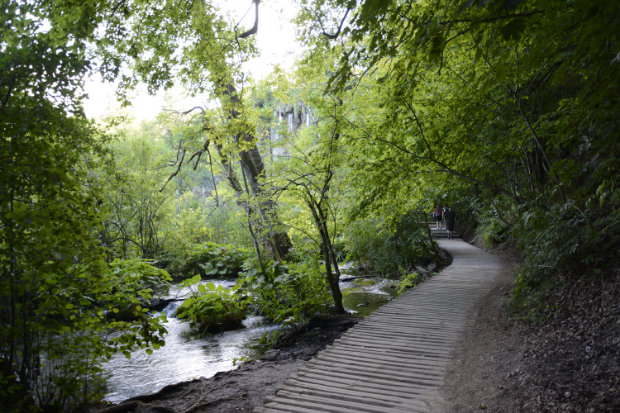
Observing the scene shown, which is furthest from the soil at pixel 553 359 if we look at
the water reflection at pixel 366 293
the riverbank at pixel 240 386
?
the water reflection at pixel 366 293

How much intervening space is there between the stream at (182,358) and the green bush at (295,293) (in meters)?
0.64

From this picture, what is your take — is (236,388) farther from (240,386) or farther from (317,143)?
(317,143)

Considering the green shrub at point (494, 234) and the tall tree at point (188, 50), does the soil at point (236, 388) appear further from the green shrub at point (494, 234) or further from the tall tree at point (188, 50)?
the green shrub at point (494, 234)

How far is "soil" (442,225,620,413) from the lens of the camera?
299cm

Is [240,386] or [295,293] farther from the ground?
[295,293]

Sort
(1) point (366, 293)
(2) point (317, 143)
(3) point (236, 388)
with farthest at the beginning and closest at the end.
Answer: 1. (1) point (366, 293)
2. (2) point (317, 143)
3. (3) point (236, 388)

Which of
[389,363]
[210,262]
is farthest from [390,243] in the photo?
[389,363]

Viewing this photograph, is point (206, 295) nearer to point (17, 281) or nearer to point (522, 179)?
point (17, 281)

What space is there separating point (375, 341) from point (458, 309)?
206cm

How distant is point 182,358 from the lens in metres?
6.64

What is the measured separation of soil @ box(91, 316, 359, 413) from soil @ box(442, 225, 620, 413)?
7.38 ft

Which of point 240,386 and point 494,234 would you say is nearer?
point 240,386

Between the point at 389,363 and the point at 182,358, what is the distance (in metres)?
3.91

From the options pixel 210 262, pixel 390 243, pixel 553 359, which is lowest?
pixel 553 359
